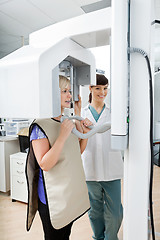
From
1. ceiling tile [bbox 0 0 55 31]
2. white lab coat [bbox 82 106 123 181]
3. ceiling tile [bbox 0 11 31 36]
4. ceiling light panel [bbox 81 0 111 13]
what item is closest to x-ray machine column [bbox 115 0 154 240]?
white lab coat [bbox 82 106 123 181]

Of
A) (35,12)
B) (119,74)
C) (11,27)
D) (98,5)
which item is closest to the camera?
(119,74)

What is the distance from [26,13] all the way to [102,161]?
2224 millimetres

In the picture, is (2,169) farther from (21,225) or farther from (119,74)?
(119,74)

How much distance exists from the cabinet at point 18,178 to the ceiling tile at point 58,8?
6.02 feet

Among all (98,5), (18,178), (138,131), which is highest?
(98,5)

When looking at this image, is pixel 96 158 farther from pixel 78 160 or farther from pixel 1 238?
pixel 1 238

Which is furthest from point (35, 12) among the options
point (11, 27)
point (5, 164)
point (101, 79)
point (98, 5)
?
point (5, 164)

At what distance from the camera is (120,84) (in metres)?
Result: 0.46

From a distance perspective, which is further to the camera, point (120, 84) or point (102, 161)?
point (102, 161)

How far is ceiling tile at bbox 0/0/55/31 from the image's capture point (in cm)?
229

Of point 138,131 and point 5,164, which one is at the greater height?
point 138,131

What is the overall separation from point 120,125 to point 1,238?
6.12 feet

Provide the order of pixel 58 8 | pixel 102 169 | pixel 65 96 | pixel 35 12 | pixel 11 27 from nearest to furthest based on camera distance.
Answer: pixel 65 96 → pixel 102 169 → pixel 58 8 → pixel 35 12 → pixel 11 27

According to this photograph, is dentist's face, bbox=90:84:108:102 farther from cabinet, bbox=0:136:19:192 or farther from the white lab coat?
cabinet, bbox=0:136:19:192
